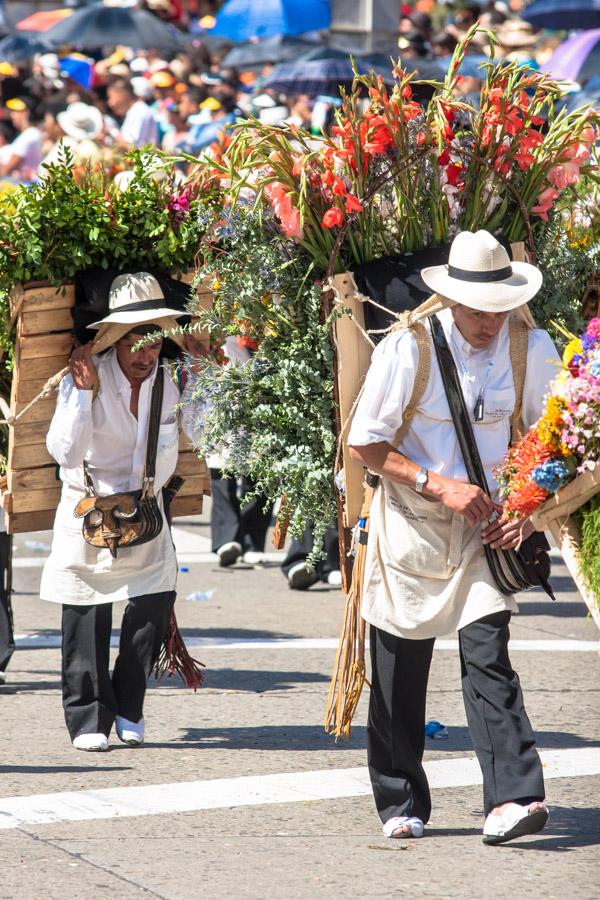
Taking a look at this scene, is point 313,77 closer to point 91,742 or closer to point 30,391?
point 30,391

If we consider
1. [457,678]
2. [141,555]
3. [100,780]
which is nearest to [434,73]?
[457,678]

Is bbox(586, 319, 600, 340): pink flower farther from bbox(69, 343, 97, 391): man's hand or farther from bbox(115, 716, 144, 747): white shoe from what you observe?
bbox(115, 716, 144, 747): white shoe

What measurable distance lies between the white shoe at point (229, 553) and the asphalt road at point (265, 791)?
215cm

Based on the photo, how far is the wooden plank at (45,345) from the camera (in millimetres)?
6504

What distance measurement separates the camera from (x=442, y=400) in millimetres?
4984

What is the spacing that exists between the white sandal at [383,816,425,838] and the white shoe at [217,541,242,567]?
6.17 metres

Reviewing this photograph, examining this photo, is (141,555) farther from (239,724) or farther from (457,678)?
(457,678)

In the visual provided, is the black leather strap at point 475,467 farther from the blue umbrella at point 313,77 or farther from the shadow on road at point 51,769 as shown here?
the blue umbrella at point 313,77

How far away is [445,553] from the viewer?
5.02 metres

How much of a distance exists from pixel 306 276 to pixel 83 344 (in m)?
1.33

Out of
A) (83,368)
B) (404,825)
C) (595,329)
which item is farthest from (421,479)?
(83,368)

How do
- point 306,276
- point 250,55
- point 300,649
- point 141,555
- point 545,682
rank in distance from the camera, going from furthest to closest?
point 250,55, point 300,649, point 545,682, point 141,555, point 306,276

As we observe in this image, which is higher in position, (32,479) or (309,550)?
(32,479)

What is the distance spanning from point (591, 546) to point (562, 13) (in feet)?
52.0
